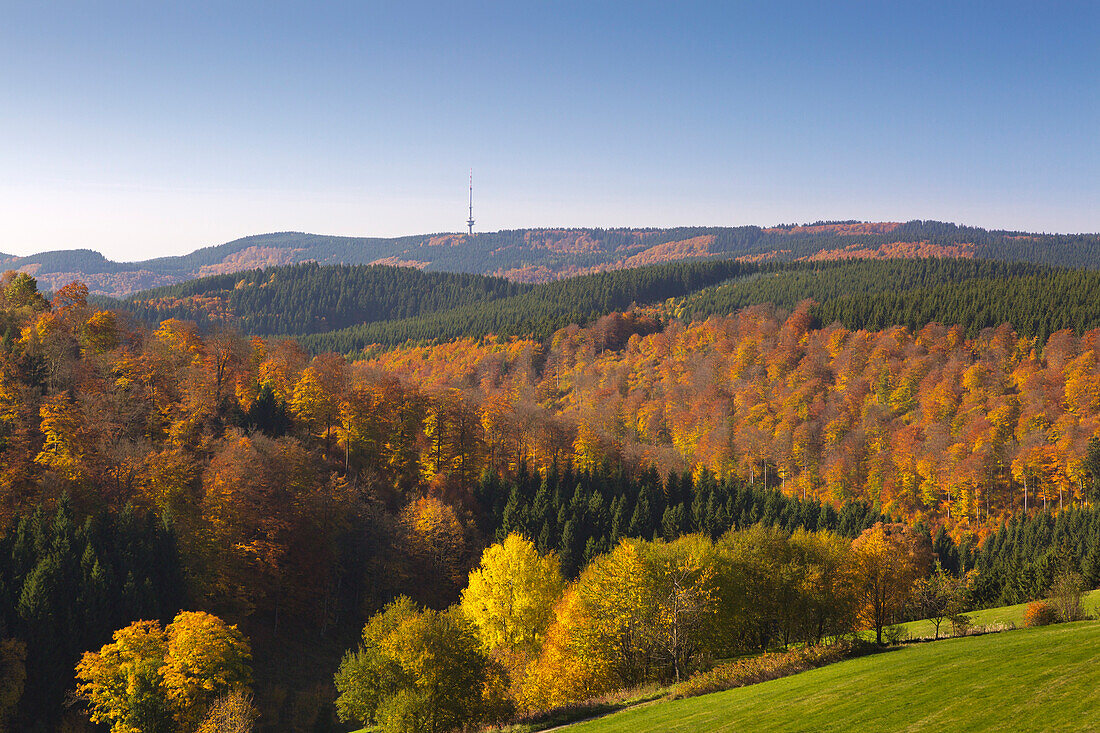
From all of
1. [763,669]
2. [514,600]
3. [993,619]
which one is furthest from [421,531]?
[993,619]

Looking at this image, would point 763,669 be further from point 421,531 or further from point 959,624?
point 421,531

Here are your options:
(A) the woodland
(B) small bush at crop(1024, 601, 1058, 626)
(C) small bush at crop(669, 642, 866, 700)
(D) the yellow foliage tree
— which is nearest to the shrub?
(B) small bush at crop(1024, 601, 1058, 626)

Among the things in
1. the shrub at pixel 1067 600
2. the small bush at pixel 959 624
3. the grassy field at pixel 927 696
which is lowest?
the small bush at pixel 959 624

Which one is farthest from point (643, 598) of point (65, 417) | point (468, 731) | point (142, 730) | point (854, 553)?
point (65, 417)

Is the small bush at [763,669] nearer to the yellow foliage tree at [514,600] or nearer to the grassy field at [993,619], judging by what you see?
the grassy field at [993,619]

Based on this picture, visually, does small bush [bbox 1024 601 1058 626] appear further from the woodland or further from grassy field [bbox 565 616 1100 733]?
grassy field [bbox 565 616 1100 733]

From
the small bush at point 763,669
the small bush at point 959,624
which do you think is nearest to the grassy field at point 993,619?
the small bush at point 959,624
